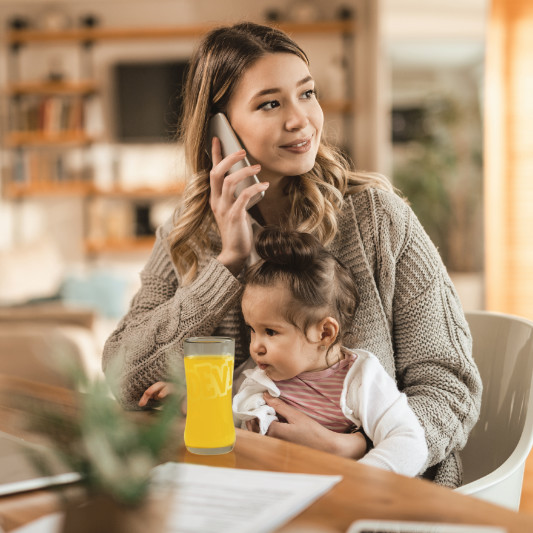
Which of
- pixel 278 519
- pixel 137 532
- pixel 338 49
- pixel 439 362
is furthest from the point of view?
pixel 338 49

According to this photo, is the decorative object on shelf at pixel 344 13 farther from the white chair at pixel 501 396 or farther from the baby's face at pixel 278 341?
the baby's face at pixel 278 341

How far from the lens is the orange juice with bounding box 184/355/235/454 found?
2.70 feet

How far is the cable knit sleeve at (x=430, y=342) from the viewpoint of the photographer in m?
1.16

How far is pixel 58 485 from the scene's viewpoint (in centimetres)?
47

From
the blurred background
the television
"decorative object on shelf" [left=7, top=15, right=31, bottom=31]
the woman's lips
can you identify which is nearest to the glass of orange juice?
the woman's lips

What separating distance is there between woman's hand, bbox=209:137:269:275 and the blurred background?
4.17 meters

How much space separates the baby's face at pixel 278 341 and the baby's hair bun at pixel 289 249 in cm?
5

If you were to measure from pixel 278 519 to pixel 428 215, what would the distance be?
16.7 ft

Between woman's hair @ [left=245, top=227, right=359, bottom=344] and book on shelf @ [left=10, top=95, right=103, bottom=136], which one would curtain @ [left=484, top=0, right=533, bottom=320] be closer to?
woman's hair @ [left=245, top=227, right=359, bottom=344]

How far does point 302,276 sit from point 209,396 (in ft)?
1.09

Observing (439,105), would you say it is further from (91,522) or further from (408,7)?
(91,522)

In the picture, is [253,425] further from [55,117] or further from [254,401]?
[55,117]

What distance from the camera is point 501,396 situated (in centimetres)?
126

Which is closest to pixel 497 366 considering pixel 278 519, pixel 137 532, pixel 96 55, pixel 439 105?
pixel 278 519
